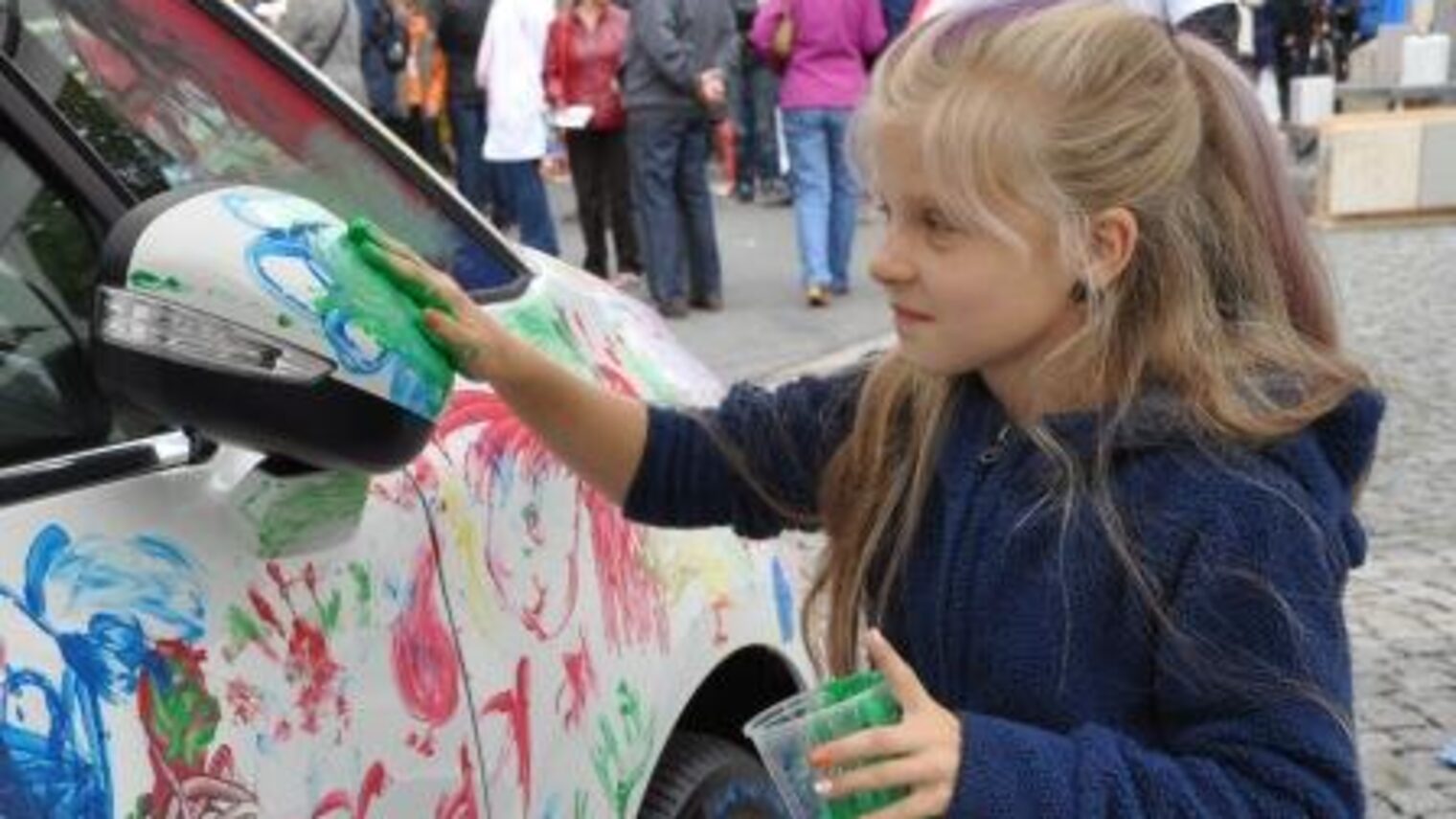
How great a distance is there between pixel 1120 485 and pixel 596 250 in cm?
859

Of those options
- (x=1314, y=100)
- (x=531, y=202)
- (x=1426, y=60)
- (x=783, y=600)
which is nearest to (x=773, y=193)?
(x=1314, y=100)

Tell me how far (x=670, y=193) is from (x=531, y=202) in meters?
1.21

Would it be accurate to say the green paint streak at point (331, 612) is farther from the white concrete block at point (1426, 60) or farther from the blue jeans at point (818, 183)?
the white concrete block at point (1426, 60)

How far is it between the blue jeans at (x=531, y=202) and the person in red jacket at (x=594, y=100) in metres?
0.19

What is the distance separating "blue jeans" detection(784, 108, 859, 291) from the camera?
29.8 ft

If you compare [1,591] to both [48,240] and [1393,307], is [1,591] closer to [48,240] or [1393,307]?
[48,240]

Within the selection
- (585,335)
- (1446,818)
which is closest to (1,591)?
(585,335)

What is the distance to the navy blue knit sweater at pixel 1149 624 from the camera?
1.41 m

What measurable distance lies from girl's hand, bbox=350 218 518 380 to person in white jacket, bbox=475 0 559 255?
779 cm

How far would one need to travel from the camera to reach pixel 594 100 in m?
9.29

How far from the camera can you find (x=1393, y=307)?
8453 millimetres

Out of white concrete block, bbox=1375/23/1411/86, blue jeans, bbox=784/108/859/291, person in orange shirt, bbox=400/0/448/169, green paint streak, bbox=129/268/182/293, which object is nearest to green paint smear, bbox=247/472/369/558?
green paint streak, bbox=129/268/182/293

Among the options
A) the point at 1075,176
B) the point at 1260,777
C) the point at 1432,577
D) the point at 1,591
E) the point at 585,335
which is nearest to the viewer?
the point at 1,591

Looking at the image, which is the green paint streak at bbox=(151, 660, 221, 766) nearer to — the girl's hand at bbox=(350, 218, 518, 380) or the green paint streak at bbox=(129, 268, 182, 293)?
the green paint streak at bbox=(129, 268, 182, 293)
